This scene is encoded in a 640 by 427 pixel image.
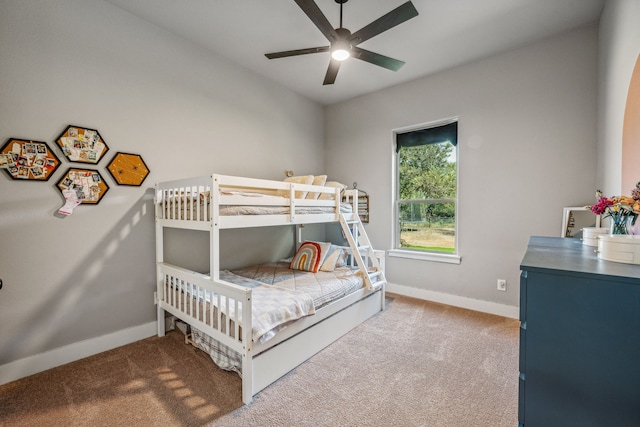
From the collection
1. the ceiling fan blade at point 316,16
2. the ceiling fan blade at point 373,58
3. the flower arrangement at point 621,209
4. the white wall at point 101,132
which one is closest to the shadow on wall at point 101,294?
the white wall at point 101,132

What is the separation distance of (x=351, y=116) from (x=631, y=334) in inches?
147

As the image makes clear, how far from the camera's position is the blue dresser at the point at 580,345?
833 millimetres

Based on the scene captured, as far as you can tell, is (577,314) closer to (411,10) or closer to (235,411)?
(235,411)

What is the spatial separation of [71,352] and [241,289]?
5.11 feet

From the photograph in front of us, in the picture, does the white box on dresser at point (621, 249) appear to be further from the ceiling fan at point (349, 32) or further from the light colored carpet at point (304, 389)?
the ceiling fan at point (349, 32)

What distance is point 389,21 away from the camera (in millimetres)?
1835

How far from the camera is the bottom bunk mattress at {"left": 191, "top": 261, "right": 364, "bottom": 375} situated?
1.88 meters

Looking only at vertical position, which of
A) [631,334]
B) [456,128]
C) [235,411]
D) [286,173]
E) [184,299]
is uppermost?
[456,128]

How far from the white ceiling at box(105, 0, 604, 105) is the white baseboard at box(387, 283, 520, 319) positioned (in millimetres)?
2666

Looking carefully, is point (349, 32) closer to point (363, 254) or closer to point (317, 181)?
point (317, 181)

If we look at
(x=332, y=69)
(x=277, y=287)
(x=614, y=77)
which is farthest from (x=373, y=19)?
(x=277, y=287)

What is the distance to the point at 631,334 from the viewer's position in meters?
0.82

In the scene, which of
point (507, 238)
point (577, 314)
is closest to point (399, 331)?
point (507, 238)

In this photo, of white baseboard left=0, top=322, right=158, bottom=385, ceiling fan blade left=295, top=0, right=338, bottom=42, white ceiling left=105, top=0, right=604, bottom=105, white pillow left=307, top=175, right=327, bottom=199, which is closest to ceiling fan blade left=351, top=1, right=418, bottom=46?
ceiling fan blade left=295, top=0, right=338, bottom=42
